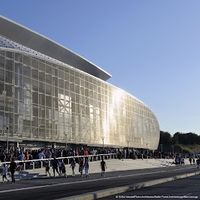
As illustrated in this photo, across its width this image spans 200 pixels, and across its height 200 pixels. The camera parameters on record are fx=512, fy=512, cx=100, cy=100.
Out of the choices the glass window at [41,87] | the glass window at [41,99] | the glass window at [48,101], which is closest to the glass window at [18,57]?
the glass window at [41,87]

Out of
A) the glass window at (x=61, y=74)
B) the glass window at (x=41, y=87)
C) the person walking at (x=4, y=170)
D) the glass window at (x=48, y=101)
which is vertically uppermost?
the glass window at (x=61, y=74)

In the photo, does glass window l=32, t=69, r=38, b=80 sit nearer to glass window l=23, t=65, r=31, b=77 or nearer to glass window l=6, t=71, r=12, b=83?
glass window l=23, t=65, r=31, b=77

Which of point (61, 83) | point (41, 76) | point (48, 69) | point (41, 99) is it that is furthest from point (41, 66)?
point (61, 83)

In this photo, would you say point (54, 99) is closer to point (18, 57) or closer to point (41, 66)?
point (41, 66)

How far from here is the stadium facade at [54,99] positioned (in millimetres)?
56312

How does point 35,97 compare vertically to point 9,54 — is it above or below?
below

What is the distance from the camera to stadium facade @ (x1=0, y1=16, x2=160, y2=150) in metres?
56.3

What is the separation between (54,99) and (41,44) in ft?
56.0

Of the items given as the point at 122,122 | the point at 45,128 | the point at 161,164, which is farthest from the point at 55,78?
the point at 122,122

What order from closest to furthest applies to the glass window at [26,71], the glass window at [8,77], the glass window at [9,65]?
the glass window at [8,77] → the glass window at [9,65] → the glass window at [26,71]

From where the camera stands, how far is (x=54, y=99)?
212 feet

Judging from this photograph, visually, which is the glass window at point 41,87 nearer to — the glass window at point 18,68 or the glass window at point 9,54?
the glass window at point 18,68

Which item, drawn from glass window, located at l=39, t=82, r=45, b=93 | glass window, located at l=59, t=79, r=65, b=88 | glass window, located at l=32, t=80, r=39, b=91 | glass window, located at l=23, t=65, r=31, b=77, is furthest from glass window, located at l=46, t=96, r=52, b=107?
glass window, located at l=23, t=65, r=31, b=77

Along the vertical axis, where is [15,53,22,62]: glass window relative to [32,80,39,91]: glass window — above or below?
above
